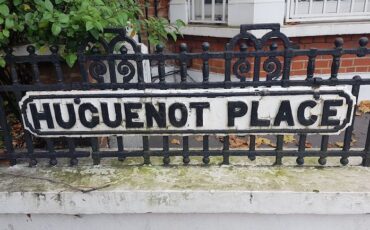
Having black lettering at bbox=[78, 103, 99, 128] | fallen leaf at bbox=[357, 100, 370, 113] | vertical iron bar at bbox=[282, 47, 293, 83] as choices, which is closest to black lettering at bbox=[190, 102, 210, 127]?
vertical iron bar at bbox=[282, 47, 293, 83]

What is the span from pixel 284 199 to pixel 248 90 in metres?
0.72

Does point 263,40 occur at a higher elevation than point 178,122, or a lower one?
higher

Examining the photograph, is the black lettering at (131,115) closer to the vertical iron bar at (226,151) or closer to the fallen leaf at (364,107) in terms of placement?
A: the vertical iron bar at (226,151)

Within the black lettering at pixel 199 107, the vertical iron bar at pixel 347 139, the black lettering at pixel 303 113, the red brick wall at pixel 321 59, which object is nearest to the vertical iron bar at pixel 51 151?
the black lettering at pixel 199 107

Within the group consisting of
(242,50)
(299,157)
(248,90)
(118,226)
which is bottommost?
(118,226)

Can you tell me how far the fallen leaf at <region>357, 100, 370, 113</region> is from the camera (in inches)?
180

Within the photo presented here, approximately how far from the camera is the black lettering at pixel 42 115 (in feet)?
7.18

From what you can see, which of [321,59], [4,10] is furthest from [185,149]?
[321,59]

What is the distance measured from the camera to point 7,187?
7.23ft

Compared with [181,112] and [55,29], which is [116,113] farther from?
[55,29]

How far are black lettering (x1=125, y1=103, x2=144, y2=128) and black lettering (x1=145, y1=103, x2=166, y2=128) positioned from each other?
0.15ft

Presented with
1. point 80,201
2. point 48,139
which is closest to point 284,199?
point 80,201

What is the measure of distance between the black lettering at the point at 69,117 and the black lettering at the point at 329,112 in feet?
5.28

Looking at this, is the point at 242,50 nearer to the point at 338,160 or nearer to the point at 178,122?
the point at 178,122
